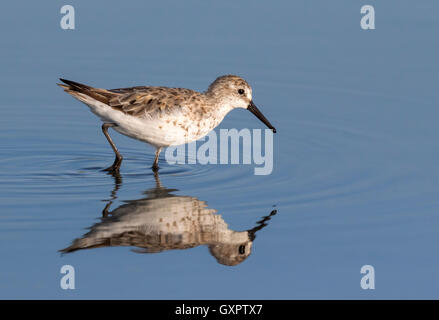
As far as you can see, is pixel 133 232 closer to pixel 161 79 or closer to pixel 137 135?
pixel 137 135

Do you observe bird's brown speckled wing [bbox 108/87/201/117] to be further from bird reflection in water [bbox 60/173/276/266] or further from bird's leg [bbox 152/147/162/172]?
bird reflection in water [bbox 60/173/276/266]

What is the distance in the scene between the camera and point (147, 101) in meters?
13.8

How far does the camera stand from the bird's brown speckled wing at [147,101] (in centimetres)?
1368

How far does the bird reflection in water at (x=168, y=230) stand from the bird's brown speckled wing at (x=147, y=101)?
1824 millimetres

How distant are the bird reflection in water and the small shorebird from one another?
66.7 inches

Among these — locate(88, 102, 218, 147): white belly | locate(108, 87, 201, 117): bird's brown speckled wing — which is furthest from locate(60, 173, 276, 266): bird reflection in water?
locate(108, 87, 201, 117): bird's brown speckled wing

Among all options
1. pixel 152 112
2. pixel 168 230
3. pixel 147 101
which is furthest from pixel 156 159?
pixel 168 230

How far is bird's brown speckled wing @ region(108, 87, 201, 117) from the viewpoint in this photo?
13.7 metres

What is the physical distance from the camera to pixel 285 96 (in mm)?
17078

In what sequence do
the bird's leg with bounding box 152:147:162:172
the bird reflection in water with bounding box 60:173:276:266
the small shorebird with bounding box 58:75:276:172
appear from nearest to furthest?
the bird reflection in water with bounding box 60:173:276:266, the small shorebird with bounding box 58:75:276:172, the bird's leg with bounding box 152:147:162:172

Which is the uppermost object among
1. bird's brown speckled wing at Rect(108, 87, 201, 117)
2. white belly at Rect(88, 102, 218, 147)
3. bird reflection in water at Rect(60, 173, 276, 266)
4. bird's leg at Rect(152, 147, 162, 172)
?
bird's brown speckled wing at Rect(108, 87, 201, 117)

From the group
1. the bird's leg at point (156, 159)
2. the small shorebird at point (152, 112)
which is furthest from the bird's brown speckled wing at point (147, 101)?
the bird's leg at point (156, 159)

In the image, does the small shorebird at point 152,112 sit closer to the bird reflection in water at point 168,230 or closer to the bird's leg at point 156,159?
the bird's leg at point 156,159

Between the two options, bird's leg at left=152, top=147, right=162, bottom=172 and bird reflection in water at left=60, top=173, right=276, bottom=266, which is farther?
bird's leg at left=152, top=147, right=162, bottom=172
